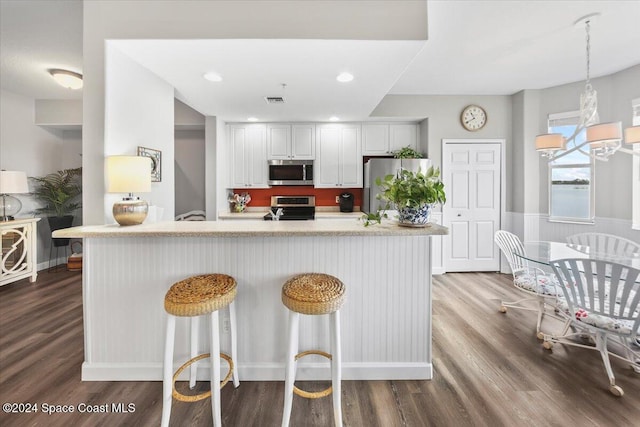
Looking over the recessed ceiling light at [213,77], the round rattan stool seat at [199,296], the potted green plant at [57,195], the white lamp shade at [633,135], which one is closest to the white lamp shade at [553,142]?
the white lamp shade at [633,135]

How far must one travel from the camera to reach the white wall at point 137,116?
80.7 inches

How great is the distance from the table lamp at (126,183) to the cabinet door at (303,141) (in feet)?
8.96

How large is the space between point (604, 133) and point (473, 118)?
7.80 ft

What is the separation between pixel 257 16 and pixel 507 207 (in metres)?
4.37

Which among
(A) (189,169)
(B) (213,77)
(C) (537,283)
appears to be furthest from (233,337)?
(A) (189,169)

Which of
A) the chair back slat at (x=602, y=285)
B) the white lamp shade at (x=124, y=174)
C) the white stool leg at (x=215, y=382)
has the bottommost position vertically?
the white stool leg at (x=215, y=382)

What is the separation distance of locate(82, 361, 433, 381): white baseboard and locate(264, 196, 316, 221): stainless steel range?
241 cm

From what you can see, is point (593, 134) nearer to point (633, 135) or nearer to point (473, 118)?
point (633, 135)

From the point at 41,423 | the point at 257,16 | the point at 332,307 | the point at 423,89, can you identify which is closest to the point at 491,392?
the point at 332,307

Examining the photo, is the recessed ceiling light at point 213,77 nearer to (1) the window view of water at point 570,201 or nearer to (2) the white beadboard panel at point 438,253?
(2) the white beadboard panel at point 438,253

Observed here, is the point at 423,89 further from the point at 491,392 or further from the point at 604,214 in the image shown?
the point at 491,392

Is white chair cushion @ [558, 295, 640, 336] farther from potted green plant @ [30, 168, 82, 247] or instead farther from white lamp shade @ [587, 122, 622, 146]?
potted green plant @ [30, 168, 82, 247]

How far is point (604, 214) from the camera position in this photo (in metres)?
3.67

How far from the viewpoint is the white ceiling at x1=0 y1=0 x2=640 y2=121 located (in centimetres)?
216
